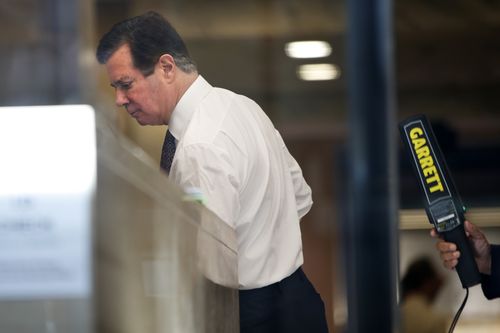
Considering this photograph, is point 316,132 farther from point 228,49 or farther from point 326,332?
point 326,332

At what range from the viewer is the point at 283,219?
228 cm

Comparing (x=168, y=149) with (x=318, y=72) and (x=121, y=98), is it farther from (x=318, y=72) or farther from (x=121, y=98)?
(x=318, y=72)

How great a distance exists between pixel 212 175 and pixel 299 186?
390 mm

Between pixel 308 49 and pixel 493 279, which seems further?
pixel 308 49

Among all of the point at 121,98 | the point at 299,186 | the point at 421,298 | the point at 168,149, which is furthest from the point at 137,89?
the point at 421,298

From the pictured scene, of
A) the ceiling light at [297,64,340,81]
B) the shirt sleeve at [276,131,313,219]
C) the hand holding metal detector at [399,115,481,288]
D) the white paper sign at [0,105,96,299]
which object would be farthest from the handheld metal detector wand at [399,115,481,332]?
the ceiling light at [297,64,340,81]

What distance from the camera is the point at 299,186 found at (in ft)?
8.02

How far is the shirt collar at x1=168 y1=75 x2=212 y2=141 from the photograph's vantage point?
2227 millimetres

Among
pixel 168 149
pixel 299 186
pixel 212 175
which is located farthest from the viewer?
pixel 299 186

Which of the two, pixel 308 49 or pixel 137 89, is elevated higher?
pixel 308 49

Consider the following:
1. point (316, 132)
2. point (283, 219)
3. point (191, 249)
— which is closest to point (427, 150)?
point (283, 219)

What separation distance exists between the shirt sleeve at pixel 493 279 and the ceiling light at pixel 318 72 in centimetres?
215

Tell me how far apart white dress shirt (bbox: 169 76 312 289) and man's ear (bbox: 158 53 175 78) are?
52 millimetres

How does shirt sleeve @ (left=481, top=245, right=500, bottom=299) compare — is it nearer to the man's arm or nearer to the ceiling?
the man's arm
